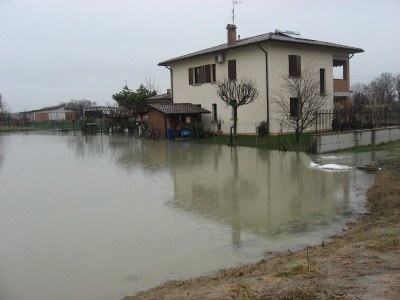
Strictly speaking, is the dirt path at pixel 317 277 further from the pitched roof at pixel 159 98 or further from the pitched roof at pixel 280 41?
the pitched roof at pixel 159 98

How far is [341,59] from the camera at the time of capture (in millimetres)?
32438

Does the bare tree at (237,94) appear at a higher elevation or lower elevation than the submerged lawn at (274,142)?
higher

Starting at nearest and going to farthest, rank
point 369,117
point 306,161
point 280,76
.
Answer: point 306,161
point 369,117
point 280,76

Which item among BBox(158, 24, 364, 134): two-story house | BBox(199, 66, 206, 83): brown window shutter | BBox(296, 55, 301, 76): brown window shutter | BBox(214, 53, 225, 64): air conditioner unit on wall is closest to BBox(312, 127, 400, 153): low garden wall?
BBox(158, 24, 364, 134): two-story house

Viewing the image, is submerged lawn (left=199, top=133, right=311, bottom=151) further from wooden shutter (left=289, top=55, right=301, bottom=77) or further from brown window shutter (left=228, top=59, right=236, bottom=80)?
wooden shutter (left=289, top=55, right=301, bottom=77)

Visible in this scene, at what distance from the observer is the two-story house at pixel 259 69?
1106 inches

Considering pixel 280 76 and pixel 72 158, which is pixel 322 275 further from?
pixel 280 76

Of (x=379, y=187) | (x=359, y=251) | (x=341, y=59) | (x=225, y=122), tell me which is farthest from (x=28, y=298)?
(x=341, y=59)

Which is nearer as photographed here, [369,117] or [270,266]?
[270,266]

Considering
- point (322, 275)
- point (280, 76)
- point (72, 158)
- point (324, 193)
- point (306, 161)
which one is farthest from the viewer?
point (280, 76)

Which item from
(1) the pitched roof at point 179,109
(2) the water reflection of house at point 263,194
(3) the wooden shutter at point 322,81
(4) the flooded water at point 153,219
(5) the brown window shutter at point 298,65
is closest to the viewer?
(4) the flooded water at point 153,219

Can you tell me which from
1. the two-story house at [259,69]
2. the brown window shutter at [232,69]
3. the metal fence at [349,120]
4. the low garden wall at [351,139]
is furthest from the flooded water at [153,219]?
the brown window shutter at [232,69]

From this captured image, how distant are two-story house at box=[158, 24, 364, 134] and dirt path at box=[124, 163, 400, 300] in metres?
22.3

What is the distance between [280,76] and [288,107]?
211 cm
